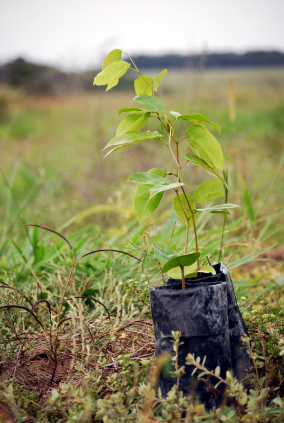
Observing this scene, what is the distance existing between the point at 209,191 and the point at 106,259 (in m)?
0.81

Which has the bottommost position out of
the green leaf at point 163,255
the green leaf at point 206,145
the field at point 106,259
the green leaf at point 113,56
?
the field at point 106,259

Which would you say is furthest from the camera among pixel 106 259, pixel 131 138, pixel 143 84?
pixel 106 259

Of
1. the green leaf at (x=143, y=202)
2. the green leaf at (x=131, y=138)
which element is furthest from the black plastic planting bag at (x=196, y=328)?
the green leaf at (x=131, y=138)

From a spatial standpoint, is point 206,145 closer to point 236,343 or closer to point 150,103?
point 150,103

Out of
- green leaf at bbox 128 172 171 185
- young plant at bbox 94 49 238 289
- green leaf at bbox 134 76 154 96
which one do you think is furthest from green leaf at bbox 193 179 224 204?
green leaf at bbox 134 76 154 96

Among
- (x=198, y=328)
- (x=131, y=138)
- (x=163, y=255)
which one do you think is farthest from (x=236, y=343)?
(x=131, y=138)

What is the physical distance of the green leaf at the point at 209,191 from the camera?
686 millimetres

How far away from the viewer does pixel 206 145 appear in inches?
25.4

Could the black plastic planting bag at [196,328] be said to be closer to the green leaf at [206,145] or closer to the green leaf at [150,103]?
the green leaf at [206,145]

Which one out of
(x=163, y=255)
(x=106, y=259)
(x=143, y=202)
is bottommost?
(x=106, y=259)

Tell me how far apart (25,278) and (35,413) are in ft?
2.56

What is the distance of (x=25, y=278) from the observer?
137 cm

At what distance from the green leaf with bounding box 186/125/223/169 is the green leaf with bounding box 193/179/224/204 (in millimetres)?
51

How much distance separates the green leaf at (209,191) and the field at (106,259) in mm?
175
